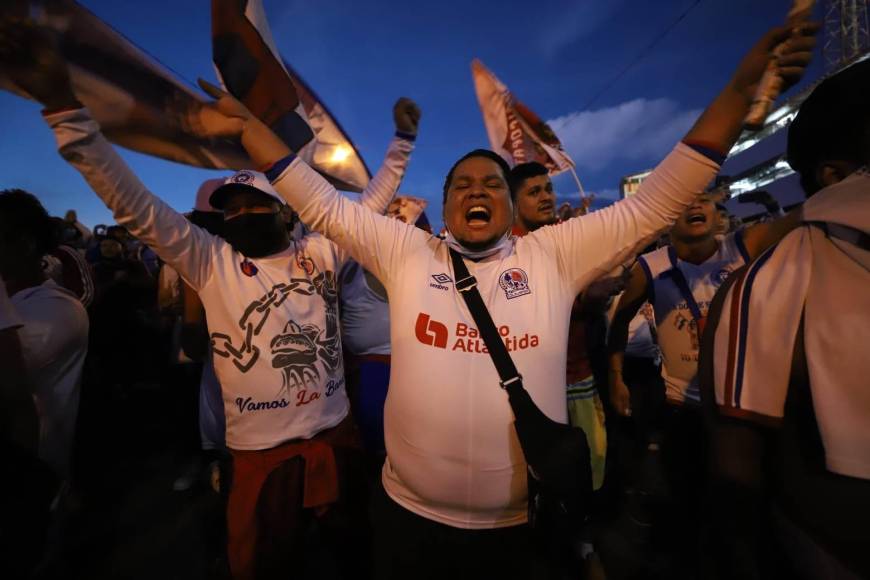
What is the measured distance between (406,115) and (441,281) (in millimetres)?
1623

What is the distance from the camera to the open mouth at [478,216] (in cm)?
187

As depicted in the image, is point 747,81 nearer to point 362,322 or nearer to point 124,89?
point 362,322

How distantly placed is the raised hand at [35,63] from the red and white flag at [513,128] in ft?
18.2

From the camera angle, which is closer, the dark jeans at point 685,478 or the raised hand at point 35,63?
the raised hand at point 35,63

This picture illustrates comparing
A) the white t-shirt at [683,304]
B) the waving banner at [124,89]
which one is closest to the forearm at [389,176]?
the waving banner at [124,89]

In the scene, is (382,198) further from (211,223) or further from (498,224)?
(211,223)

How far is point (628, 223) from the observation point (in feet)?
5.62

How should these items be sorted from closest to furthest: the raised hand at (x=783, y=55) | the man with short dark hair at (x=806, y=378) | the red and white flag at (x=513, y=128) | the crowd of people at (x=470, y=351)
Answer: the man with short dark hair at (x=806, y=378), the crowd of people at (x=470, y=351), the raised hand at (x=783, y=55), the red and white flag at (x=513, y=128)

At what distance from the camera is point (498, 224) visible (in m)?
1.87

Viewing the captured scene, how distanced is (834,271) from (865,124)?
0.51 m

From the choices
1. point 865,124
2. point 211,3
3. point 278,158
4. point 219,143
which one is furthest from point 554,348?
point 219,143

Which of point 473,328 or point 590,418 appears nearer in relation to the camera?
point 473,328

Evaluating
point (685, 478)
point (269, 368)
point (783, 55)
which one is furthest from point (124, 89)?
point (685, 478)

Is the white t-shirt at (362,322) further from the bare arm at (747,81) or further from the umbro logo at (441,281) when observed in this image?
the bare arm at (747,81)
